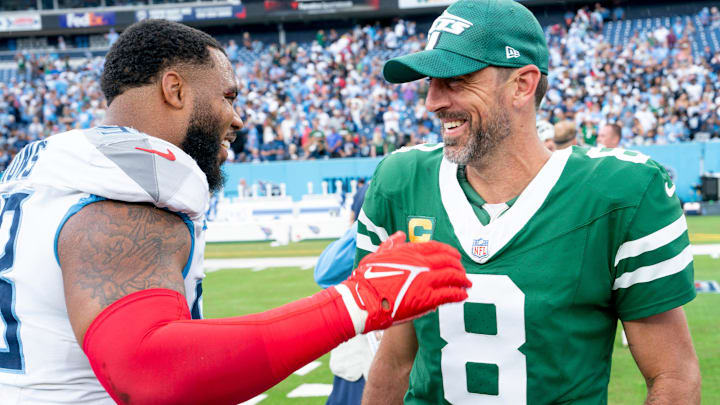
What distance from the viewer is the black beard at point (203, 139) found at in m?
1.98

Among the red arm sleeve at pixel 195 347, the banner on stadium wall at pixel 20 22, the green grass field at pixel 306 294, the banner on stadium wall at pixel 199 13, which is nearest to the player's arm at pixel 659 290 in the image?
the red arm sleeve at pixel 195 347

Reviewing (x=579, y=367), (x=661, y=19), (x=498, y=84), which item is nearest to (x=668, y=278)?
(x=579, y=367)

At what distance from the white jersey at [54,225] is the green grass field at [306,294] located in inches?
132

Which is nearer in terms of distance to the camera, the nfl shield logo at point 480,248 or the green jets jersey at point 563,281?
the green jets jersey at point 563,281

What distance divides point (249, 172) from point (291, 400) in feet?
41.9

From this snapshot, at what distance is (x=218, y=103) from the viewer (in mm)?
2053

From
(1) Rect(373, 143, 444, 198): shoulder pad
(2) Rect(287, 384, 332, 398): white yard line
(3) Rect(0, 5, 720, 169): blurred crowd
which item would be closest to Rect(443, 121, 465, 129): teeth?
(1) Rect(373, 143, 444, 198): shoulder pad

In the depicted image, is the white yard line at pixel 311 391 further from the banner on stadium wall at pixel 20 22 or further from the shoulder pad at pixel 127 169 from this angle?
the banner on stadium wall at pixel 20 22

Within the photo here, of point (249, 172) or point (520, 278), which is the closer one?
point (520, 278)

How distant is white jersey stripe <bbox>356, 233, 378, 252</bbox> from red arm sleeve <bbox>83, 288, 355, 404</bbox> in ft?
2.26

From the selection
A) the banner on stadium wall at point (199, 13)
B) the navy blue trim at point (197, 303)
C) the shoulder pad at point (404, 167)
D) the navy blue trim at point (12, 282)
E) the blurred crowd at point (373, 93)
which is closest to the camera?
the navy blue trim at point (12, 282)

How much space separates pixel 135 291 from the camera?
145 centimetres

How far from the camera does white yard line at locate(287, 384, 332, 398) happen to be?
5023mm

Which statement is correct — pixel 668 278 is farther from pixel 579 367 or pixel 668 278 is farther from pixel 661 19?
pixel 661 19
